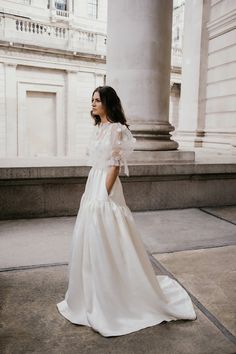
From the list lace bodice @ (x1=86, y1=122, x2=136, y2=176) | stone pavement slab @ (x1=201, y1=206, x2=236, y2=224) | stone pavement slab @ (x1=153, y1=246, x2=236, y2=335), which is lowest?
stone pavement slab @ (x1=153, y1=246, x2=236, y2=335)

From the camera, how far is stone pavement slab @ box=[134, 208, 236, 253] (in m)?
3.73

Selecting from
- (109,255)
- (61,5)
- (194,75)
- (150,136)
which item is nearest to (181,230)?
(150,136)

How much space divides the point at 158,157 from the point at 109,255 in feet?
9.96

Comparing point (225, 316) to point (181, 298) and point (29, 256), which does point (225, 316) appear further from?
point (29, 256)

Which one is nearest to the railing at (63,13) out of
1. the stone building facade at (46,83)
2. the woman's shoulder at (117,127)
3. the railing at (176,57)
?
the stone building facade at (46,83)

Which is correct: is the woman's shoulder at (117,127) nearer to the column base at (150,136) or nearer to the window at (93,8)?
the column base at (150,136)

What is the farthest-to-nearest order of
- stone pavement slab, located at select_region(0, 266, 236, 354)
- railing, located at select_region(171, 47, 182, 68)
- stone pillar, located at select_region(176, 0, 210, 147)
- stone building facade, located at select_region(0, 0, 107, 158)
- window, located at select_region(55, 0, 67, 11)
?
window, located at select_region(55, 0, 67, 11)
railing, located at select_region(171, 47, 182, 68)
stone building facade, located at select_region(0, 0, 107, 158)
stone pillar, located at select_region(176, 0, 210, 147)
stone pavement slab, located at select_region(0, 266, 236, 354)

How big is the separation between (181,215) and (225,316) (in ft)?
8.65

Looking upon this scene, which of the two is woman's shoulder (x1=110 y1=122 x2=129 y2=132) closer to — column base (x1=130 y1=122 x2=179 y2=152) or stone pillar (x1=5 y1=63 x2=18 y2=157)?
column base (x1=130 y1=122 x2=179 y2=152)

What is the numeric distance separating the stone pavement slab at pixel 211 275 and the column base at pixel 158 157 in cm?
180

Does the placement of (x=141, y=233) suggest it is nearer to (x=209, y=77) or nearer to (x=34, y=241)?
(x=34, y=241)

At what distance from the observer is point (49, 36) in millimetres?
18469

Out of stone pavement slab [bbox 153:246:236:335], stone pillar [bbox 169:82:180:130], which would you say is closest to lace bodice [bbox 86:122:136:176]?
stone pavement slab [bbox 153:246:236:335]

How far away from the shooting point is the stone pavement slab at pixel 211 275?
94.7 inches
